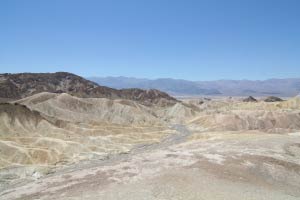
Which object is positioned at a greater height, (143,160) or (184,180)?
(184,180)

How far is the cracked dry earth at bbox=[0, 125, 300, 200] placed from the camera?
3806 cm

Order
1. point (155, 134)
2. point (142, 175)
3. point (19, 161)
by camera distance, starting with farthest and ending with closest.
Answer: point (155, 134)
point (19, 161)
point (142, 175)

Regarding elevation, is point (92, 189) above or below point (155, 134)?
above

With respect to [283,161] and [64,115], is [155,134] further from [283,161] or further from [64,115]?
[283,161]

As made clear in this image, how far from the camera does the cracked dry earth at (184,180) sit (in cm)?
3806

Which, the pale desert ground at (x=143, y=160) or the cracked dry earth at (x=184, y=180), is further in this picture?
the pale desert ground at (x=143, y=160)

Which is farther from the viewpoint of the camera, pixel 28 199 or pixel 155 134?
pixel 155 134

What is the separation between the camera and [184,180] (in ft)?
136

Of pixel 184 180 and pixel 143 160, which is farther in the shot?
pixel 143 160

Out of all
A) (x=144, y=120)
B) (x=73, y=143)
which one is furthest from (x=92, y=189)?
(x=144, y=120)

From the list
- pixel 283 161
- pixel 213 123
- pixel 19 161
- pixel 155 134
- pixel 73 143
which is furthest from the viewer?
pixel 213 123

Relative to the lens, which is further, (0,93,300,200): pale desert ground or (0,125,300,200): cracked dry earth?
(0,93,300,200): pale desert ground

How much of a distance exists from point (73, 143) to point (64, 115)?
181ft

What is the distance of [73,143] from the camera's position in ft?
335
